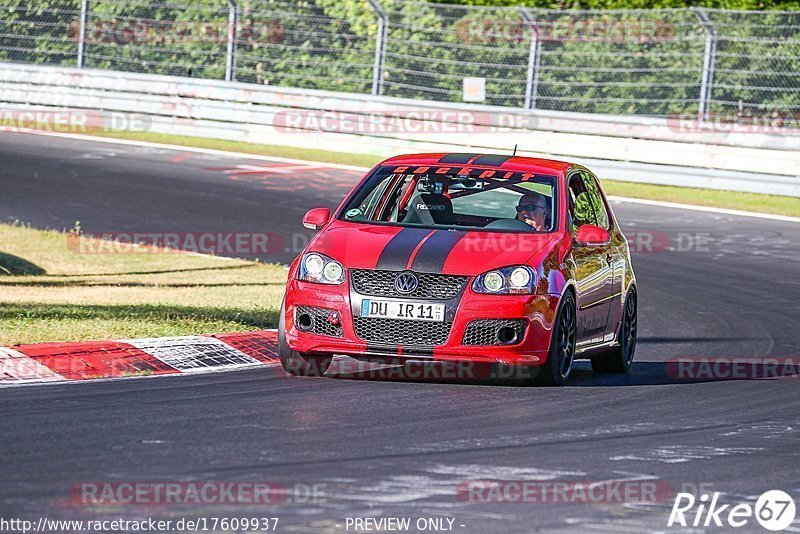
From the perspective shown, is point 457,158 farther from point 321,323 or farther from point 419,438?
point 419,438

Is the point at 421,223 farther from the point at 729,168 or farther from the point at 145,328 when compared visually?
the point at 729,168

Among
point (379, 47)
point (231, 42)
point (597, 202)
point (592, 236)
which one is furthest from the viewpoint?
point (231, 42)

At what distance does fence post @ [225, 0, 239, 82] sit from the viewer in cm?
2755

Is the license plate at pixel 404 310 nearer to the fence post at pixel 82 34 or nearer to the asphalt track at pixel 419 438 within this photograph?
the asphalt track at pixel 419 438

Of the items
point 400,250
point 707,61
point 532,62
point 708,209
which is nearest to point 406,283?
point 400,250

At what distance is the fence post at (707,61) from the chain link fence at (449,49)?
2 centimetres

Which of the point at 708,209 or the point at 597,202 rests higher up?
the point at 597,202

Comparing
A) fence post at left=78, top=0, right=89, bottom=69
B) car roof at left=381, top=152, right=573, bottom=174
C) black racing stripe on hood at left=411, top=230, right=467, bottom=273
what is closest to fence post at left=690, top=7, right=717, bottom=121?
fence post at left=78, top=0, right=89, bottom=69

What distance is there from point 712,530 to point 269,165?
19.7 metres

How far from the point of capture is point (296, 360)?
32.0 ft

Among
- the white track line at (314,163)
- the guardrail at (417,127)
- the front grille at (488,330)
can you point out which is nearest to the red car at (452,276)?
the front grille at (488,330)

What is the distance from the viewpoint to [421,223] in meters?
10.5

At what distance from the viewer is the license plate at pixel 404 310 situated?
9336 millimetres

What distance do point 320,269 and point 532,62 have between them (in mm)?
15913
